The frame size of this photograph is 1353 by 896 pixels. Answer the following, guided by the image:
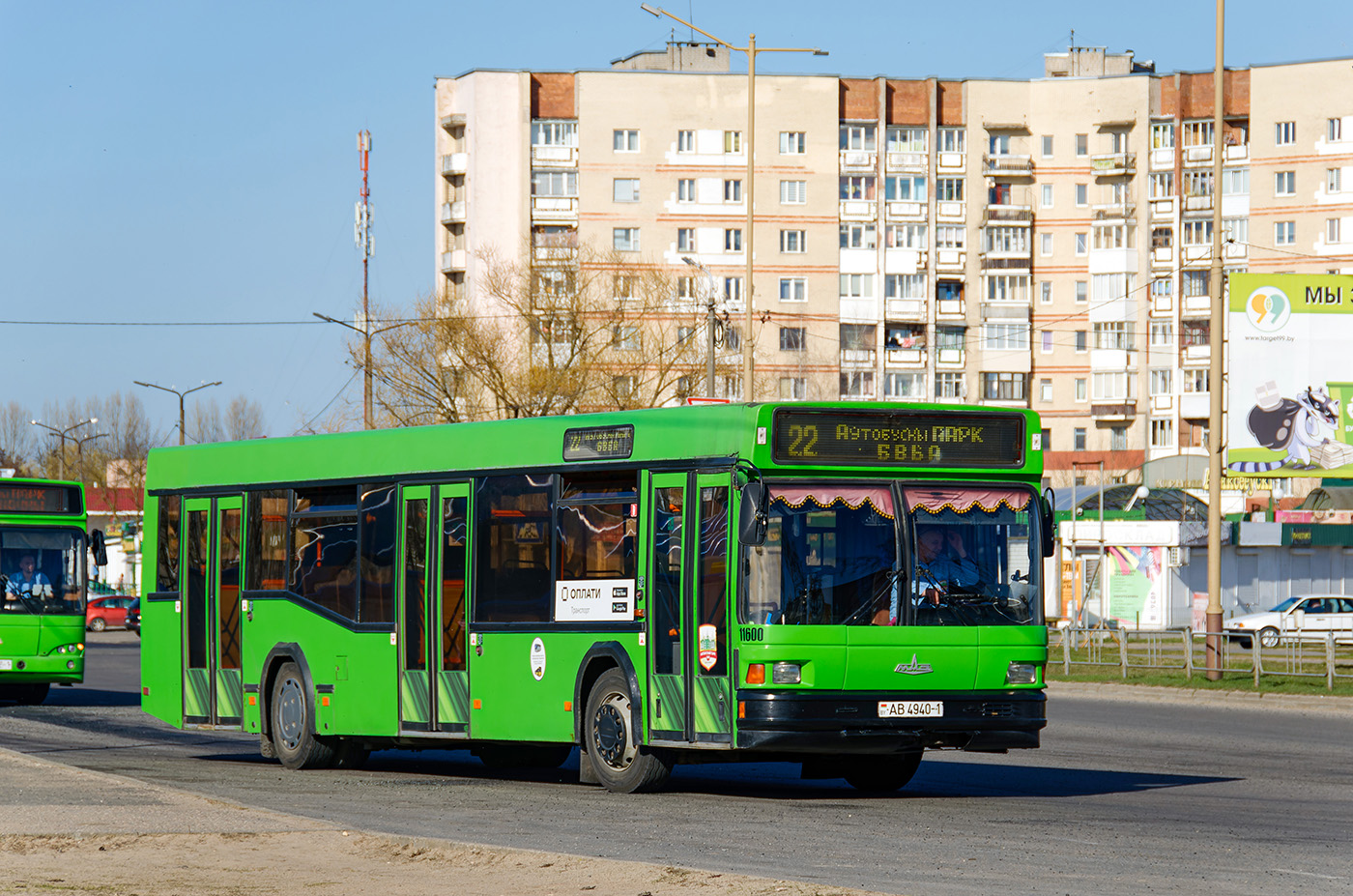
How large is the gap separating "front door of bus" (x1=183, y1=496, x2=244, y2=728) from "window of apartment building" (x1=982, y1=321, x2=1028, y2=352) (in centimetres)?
8392

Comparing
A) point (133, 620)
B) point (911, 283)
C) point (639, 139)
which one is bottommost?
point (133, 620)

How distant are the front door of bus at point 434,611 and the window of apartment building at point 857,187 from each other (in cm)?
8301

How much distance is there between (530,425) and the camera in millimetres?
15445

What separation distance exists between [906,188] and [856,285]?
5.63 metres

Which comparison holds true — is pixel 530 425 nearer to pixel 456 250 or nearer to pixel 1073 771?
pixel 1073 771

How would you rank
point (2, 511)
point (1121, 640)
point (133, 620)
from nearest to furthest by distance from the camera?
1. point (2, 511)
2. point (1121, 640)
3. point (133, 620)

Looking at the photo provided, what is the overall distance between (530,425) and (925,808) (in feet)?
14.3

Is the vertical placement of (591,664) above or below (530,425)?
below

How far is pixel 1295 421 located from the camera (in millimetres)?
41969

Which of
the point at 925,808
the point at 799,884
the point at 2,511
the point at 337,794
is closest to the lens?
the point at 799,884

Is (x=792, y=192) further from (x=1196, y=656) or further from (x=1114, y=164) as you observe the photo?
(x=1196, y=656)

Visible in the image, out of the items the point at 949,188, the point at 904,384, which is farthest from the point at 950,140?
the point at 904,384

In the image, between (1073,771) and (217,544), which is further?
(217,544)

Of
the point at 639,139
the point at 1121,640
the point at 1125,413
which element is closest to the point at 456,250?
the point at 639,139
